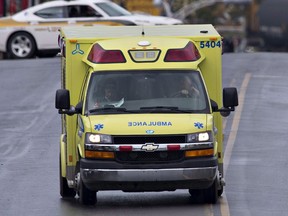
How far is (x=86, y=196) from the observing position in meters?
14.6

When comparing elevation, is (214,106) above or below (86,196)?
above

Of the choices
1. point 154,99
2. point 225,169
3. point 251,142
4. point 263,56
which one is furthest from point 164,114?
point 263,56

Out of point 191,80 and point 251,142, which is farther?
point 251,142

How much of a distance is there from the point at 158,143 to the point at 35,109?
12222mm

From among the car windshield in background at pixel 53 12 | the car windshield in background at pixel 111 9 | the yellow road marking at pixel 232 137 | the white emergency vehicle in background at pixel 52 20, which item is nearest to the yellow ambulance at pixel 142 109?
the yellow road marking at pixel 232 137

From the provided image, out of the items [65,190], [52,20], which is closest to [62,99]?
[65,190]

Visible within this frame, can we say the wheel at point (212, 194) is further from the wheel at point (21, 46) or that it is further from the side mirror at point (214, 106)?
the wheel at point (21, 46)

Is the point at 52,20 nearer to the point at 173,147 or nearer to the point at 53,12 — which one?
the point at 53,12

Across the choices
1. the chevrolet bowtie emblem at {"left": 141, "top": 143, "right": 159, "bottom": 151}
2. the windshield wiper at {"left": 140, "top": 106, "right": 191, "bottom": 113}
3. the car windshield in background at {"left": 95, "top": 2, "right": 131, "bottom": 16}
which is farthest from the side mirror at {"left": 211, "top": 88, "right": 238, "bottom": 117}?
the car windshield in background at {"left": 95, "top": 2, "right": 131, "bottom": 16}

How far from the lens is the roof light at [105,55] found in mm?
14562

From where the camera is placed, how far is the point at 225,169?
18.4 meters

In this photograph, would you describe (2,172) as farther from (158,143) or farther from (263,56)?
(263,56)

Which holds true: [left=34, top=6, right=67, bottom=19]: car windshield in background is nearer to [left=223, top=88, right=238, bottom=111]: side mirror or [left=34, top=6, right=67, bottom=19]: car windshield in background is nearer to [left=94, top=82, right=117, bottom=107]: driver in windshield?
[left=94, top=82, right=117, bottom=107]: driver in windshield

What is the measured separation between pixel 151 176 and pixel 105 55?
5.78ft
